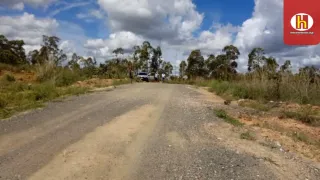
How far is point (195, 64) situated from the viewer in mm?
51406

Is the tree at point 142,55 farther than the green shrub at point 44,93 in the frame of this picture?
Yes

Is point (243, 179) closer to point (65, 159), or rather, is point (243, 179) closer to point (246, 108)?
point (65, 159)

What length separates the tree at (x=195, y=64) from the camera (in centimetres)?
5070

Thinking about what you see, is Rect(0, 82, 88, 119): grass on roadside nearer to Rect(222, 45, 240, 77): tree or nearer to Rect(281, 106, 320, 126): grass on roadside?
Rect(281, 106, 320, 126): grass on roadside

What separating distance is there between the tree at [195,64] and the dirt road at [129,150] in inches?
1616

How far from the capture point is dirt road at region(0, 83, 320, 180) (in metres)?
5.34

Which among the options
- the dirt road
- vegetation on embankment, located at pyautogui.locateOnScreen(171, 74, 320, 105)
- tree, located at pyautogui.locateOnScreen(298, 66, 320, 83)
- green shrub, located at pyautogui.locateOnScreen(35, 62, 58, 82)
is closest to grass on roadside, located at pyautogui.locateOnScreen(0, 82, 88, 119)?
the dirt road

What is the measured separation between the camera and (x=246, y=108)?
1293 cm

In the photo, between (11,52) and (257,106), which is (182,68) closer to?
(11,52)

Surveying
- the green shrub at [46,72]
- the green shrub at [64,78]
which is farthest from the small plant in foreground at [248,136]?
the green shrub at [46,72]

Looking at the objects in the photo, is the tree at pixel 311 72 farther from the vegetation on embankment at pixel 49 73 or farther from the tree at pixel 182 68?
the tree at pixel 182 68

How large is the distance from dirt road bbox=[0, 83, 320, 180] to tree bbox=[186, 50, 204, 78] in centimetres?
4105

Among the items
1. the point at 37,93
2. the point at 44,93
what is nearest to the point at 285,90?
the point at 44,93

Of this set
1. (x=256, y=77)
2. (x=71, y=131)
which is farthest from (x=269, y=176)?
(x=256, y=77)
